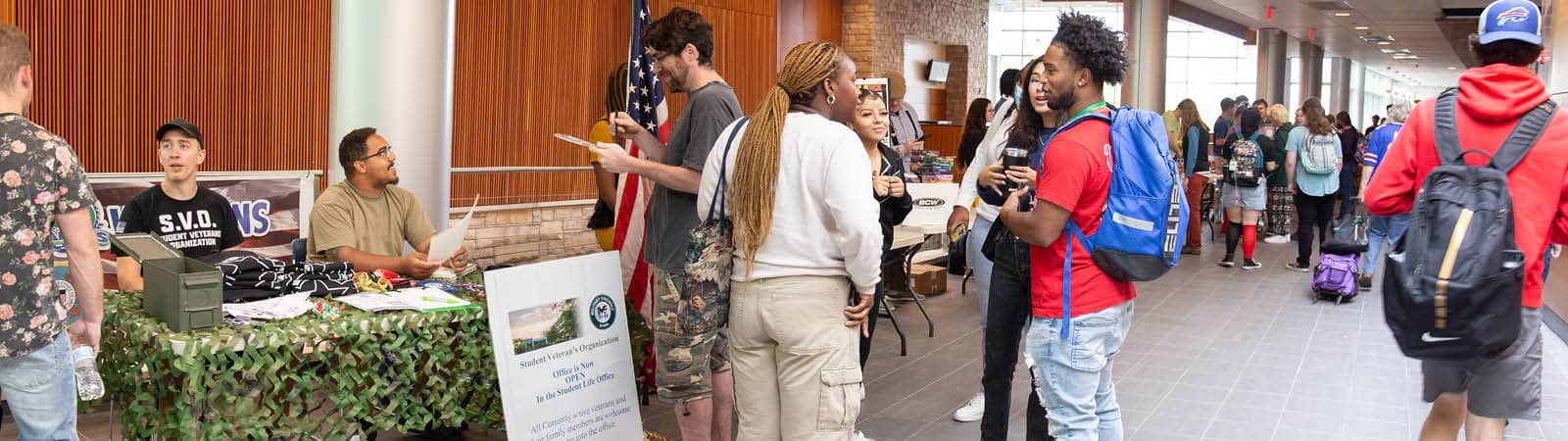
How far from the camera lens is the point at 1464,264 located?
273cm

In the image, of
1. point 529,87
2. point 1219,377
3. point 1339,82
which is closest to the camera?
point 1219,377

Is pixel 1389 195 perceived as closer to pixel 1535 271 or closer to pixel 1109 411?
pixel 1535 271

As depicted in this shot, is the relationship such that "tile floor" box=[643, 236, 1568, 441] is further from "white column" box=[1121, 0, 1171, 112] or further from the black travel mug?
"white column" box=[1121, 0, 1171, 112]

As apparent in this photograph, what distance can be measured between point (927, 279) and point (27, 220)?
6.15 meters

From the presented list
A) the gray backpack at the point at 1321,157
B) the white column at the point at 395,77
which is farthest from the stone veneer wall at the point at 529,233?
the gray backpack at the point at 1321,157

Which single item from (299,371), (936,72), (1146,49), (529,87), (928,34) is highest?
(928,34)

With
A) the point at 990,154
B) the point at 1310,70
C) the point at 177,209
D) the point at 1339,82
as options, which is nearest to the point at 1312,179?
the point at 990,154

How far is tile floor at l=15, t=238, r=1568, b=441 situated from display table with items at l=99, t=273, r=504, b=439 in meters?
0.94

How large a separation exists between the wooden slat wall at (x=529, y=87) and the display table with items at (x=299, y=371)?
3.66 m

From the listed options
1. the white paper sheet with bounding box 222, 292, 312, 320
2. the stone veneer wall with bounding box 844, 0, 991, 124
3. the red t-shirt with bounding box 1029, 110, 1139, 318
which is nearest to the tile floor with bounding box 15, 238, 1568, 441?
the white paper sheet with bounding box 222, 292, 312, 320

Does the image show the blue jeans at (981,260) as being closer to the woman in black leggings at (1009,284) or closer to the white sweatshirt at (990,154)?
the white sweatshirt at (990,154)

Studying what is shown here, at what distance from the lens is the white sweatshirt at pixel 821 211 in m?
2.83

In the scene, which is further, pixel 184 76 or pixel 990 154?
pixel 184 76

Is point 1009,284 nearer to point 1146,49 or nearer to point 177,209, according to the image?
point 177,209
